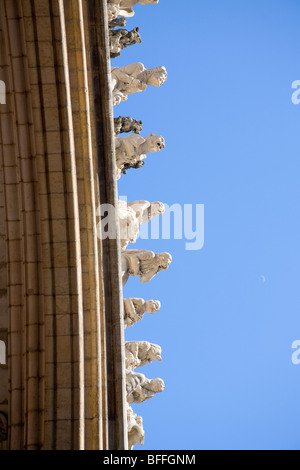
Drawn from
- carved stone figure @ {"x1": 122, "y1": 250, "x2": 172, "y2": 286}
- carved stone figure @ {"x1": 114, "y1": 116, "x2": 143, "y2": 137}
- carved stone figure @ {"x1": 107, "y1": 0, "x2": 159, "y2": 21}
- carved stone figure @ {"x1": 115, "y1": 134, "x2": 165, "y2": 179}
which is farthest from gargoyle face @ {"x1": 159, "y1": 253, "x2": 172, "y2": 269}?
carved stone figure @ {"x1": 107, "y1": 0, "x2": 159, "y2": 21}

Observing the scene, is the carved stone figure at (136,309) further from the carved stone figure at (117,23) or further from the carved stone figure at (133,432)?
the carved stone figure at (117,23)

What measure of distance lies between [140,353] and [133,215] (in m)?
1.68

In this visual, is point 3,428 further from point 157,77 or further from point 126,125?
point 157,77

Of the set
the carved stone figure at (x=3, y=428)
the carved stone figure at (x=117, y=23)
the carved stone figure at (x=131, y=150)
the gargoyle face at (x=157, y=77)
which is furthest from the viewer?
the gargoyle face at (x=157, y=77)

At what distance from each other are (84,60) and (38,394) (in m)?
3.41

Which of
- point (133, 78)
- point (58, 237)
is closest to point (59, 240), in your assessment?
point (58, 237)

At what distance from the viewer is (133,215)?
10.7 meters

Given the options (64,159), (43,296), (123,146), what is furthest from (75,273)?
(123,146)

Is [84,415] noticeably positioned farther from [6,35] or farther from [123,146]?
[6,35]

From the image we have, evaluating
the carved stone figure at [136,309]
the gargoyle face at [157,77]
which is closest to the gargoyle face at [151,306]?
the carved stone figure at [136,309]

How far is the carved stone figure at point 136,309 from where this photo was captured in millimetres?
10789

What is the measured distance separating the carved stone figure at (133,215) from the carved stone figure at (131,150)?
0.41 m

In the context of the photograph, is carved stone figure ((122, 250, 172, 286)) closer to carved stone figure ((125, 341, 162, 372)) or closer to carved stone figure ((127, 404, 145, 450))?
carved stone figure ((125, 341, 162, 372))
